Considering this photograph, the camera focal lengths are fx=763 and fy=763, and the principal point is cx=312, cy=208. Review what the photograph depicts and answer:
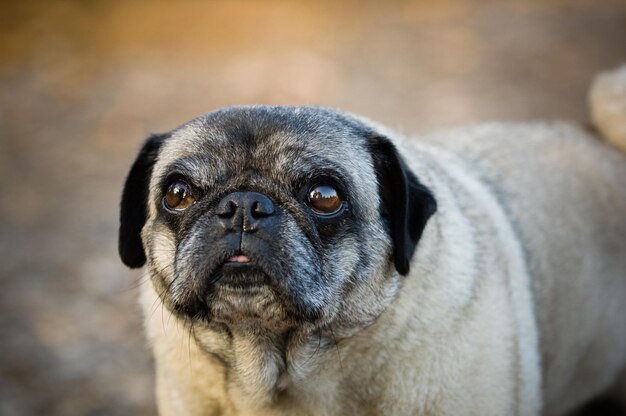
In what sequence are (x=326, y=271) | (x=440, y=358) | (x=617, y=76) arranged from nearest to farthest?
1. (x=326, y=271)
2. (x=440, y=358)
3. (x=617, y=76)

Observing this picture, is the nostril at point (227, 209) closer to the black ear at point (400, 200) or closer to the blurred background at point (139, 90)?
the black ear at point (400, 200)

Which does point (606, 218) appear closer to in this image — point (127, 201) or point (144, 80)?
point (127, 201)

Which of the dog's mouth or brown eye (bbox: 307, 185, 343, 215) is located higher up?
brown eye (bbox: 307, 185, 343, 215)

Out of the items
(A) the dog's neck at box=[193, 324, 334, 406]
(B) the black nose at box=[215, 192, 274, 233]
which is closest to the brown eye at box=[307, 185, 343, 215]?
(B) the black nose at box=[215, 192, 274, 233]

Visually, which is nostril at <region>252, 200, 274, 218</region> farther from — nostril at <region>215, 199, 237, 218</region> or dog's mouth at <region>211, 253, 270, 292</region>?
dog's mouth at <region>211, 253, 270, 292</region>

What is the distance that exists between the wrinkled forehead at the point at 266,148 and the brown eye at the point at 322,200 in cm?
9

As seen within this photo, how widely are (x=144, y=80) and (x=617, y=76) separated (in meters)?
7.80

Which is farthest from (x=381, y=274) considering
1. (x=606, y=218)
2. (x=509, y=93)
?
(x=509, y=93)

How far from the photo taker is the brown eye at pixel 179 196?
3.50 meters

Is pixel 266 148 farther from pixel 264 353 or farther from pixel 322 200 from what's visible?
pixel 264 353

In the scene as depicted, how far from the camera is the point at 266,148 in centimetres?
345

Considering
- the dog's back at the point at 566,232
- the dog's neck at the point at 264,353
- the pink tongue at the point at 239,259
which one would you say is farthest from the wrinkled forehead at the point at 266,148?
the dog's back at the point at 566,232

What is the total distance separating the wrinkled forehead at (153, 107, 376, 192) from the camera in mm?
3428

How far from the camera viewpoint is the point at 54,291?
723cm
